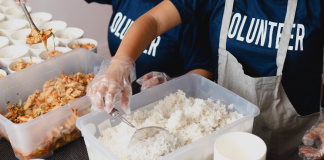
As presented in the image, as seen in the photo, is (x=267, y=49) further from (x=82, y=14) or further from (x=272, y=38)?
(x=82, y=14)

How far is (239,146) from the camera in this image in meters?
0.83

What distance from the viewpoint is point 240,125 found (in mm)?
942

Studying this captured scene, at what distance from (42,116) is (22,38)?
897mm

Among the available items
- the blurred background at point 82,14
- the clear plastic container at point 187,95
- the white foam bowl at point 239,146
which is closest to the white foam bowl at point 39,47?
the clear plastic container at point 187,95

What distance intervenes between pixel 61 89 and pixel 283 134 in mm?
1096

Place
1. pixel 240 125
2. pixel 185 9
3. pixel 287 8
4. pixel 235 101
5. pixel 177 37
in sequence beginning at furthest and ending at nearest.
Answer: pixel 177 37 < pixel 185 9 < pixel 287 8 < pixel 235 101 < pixel 240 125

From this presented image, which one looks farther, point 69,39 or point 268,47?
point 69,39

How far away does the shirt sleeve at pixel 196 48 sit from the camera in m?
1.55

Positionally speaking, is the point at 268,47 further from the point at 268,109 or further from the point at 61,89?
the point at 61,89

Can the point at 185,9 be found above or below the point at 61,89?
above

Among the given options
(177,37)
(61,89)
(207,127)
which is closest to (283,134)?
(207,127)

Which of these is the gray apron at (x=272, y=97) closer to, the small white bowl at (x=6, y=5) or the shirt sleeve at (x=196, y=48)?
the shirt sleeve at (x=196, y=48)

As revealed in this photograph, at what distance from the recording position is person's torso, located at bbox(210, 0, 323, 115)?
1.17 m

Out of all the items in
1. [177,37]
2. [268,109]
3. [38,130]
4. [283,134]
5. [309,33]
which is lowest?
[283,134]
